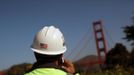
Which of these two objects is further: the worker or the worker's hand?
the worker's hand

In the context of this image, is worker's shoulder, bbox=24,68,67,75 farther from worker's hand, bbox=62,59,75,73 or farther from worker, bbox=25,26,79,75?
worker's hand, bbox=62,59,75,73

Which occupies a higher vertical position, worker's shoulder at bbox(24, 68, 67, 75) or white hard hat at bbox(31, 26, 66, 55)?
white hard hat at bbox(31, 26, 66, 55)

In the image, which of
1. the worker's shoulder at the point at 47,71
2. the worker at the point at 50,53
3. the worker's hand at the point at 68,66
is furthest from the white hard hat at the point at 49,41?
the worker's shoulder at the point at 47,71

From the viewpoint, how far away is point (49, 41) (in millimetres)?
3500

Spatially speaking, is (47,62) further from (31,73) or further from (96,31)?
(96,31)

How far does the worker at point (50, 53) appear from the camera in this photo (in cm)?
Result: 324

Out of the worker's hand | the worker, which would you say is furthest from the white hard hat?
the worker's hand

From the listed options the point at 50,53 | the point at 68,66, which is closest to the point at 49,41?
the point at 50,53

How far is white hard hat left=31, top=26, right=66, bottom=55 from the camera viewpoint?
3469 millimetres

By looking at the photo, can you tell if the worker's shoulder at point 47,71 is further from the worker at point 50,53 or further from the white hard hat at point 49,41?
the white hard hat at point 49,41

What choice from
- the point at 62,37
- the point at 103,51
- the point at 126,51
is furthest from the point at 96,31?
the point at 62,37

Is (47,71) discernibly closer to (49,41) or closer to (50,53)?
(50,53)

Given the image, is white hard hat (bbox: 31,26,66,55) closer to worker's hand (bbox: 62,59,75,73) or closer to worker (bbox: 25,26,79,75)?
worker (bbox: 25,26,79,75)

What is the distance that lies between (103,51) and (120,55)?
23.0 m
